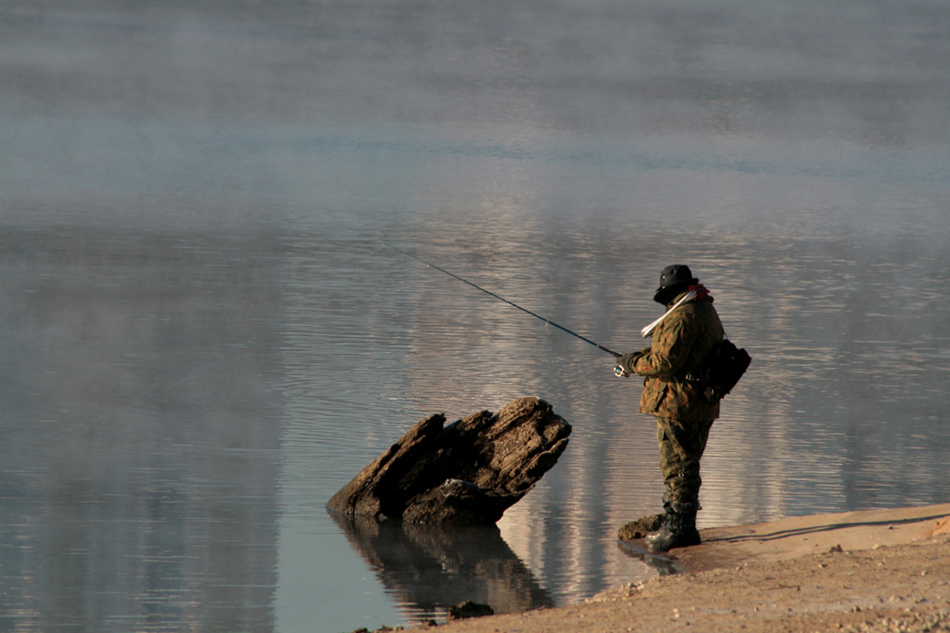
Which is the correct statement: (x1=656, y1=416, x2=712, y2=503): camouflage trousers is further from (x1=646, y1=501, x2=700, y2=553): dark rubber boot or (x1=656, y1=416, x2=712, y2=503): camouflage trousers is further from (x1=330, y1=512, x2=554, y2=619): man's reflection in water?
(x1=330, y1=512, x2=554, y2=619): man's reflection in water

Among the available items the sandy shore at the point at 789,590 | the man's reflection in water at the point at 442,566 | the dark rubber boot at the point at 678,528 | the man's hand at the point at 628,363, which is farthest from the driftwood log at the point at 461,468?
the sandy shore at the point at 789,590

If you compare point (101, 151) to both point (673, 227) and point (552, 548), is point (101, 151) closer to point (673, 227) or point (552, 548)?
point (673, 227)

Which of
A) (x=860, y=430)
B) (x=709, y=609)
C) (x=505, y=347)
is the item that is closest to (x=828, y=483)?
(x=860, y=430)

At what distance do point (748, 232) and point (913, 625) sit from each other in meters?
21.6

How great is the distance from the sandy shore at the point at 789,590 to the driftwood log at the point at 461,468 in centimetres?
103

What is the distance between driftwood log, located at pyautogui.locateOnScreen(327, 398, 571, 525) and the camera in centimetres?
662

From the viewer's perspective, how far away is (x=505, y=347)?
1185cm

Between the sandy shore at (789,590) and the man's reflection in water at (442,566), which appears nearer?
the sandy shore at (789,590)

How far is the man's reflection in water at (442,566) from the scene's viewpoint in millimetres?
5527

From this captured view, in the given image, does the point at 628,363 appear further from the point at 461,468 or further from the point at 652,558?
the point at 461,468

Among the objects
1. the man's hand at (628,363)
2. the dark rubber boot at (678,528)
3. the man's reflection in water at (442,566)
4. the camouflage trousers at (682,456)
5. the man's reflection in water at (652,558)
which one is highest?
the man's hand at (628,363)

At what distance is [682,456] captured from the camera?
6043 mm

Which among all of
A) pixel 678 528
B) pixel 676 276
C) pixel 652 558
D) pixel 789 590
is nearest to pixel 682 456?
pixel 678 528

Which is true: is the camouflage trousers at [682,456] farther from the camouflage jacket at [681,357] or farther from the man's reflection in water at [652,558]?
the man's reflection in water at [652,558]
